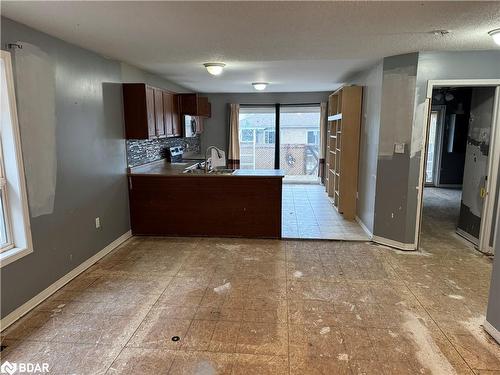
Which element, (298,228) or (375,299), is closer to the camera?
(375,299)

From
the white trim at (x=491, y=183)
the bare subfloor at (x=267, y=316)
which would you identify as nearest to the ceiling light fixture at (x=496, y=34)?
the white trim at (x=491, y=183)

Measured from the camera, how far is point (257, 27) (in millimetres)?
2572

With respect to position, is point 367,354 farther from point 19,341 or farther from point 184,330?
point 19,341

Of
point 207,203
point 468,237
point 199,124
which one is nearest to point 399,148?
point 468,237

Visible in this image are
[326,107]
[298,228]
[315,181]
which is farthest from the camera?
[315,181]

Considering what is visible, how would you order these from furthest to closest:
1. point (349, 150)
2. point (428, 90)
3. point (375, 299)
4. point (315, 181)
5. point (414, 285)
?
1. point (315, 181)
2. point (349, 150)
3. point (428, 90)
4. point (414, 285)
5. point (375, 299)

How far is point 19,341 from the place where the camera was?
2252 millimetres

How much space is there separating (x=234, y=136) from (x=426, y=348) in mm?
6603

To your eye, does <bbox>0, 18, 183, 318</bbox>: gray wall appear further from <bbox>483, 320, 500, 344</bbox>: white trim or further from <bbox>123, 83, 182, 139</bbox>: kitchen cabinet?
<bbox>483, 320, 500, 344</bbox>: white trim

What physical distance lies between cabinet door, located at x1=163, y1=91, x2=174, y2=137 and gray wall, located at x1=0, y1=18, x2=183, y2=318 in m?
0.92

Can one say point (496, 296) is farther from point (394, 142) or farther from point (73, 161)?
point (73, 161)

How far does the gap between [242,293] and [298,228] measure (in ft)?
6.58

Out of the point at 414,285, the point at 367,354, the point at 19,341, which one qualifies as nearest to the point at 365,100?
the point at 414,285

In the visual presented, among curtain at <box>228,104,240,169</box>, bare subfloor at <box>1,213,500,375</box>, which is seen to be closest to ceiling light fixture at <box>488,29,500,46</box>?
bare subfloor at <box>1,213,500,375</box>
